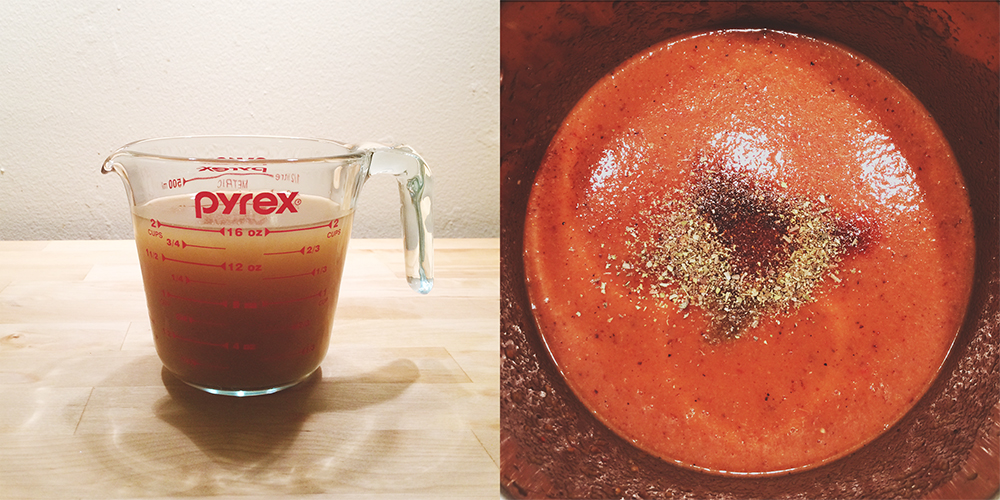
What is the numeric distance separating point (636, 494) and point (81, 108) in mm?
1074

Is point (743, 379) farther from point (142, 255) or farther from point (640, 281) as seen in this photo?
point (142, 255)

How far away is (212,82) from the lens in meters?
1.07

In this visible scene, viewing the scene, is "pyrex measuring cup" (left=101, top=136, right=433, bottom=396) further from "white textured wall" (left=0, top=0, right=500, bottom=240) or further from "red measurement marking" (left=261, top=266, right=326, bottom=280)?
"white textured wall" (left=0, top=0, right=500, bottom=240)

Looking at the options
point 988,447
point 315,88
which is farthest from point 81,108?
point 988,447

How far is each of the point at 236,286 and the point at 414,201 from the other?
174 mm

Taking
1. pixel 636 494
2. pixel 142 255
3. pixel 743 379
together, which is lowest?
pixel 636 494

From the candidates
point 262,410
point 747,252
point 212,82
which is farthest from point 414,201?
point 212,82

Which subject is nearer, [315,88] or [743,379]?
[743,379]

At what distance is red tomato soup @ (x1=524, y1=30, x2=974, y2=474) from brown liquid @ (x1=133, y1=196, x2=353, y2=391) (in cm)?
27

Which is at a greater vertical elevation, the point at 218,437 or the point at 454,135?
the point at 454,135

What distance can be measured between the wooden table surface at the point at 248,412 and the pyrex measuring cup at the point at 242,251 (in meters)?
0.05

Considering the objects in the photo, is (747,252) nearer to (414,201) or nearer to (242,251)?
(414,201)

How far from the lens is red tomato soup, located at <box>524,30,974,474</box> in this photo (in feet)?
2.25

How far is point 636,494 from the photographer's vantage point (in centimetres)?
66
